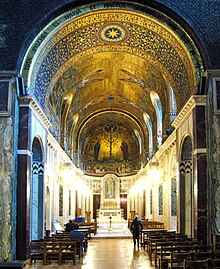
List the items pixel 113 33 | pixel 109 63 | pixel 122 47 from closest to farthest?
pixel 113 33
pixel 122 47
pixel 109 63

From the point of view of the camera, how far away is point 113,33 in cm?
2164

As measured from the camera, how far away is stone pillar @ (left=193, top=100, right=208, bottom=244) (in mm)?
17509

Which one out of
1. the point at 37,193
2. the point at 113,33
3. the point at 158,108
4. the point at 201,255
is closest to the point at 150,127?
the point at 158,108

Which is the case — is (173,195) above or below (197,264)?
above

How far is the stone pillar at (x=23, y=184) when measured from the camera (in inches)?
686

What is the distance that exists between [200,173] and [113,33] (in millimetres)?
7925

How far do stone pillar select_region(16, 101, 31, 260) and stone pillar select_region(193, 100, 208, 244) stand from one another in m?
6.31

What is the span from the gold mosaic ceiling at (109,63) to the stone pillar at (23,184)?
1971 millimetres

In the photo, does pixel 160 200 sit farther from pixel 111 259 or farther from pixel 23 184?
pixel 23 184

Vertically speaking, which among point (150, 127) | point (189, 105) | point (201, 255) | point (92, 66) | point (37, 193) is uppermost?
point (92, 66)

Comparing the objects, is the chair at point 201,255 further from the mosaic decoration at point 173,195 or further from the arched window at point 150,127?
the arched window at point 150,127

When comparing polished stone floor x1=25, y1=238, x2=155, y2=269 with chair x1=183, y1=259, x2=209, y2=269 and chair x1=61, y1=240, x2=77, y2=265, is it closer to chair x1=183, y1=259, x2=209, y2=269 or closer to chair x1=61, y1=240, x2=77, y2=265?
chair x1=61, y1=240, x2=77, y2=265

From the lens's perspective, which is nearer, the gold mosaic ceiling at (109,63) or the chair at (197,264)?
the chair at (197,264)

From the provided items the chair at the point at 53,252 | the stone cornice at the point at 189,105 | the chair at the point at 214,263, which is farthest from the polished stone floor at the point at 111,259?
the stone cornice at the point at 189,105
